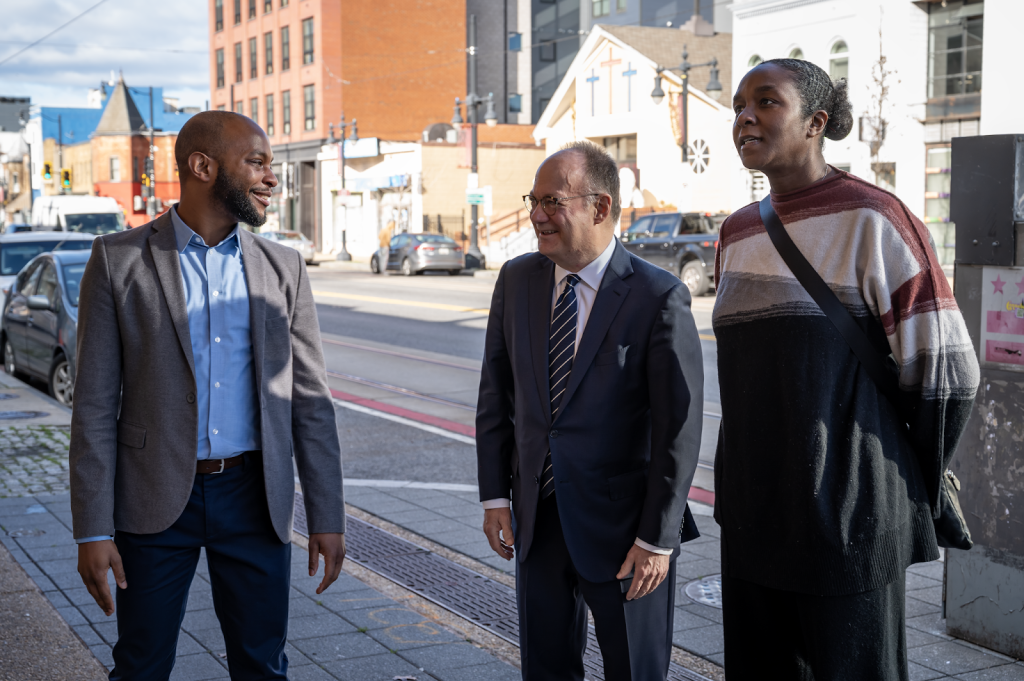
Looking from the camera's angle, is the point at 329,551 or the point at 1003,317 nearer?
the point at 329,551

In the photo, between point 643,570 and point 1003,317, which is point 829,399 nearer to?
point 643,570

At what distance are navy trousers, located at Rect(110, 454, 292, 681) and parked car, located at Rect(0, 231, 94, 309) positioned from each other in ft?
45.3

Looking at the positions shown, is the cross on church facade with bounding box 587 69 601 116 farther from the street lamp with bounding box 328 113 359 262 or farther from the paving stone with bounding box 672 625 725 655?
the paving stone with bounding box 672 625 725 655

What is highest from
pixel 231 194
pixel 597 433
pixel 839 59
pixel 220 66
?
pixel 220 66

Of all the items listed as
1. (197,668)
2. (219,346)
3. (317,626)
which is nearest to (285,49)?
(317,626)

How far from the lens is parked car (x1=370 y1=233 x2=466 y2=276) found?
110 feet

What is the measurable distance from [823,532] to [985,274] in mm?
1950

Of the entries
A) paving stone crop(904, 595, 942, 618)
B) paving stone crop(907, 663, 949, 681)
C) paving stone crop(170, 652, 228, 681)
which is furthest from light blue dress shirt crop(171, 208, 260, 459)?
paving stone crop(904, 595, 942, 618)

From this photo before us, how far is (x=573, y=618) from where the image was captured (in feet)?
9.62

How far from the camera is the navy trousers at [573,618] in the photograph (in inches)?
111

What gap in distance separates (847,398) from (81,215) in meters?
33.8

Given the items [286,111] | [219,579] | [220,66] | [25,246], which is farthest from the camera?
[220,66]

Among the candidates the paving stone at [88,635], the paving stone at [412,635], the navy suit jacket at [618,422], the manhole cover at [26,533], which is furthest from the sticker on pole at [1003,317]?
the manhole cover at [26,533]

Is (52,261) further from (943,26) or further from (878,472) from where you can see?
(943,26)
